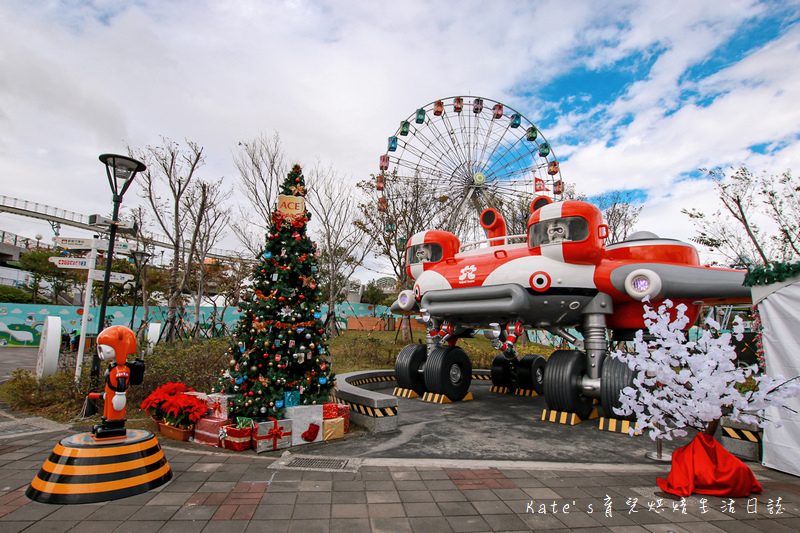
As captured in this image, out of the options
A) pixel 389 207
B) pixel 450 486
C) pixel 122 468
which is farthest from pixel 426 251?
pixel 389 207

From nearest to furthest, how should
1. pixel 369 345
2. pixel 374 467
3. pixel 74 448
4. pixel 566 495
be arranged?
pixel 74 448, pixel 566 495, pixel 374 467, pixel 369 345

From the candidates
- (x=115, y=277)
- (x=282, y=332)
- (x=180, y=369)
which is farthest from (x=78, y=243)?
(x=282, y=332)

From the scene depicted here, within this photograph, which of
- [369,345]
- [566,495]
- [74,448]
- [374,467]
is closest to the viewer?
[74,448]

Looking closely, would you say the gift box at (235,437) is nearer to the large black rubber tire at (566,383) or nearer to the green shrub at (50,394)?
the green shrub at (50,394)

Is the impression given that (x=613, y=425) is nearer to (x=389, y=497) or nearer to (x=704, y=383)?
(x=704, y=383)

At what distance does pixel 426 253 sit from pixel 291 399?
563cm

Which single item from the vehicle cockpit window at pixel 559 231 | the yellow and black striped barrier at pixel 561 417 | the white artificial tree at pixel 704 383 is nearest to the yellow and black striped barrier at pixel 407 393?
the yellow and black striped barrier at pixel 561 417

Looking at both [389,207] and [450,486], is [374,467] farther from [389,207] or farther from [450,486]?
[389,207]

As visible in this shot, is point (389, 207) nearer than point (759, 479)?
No

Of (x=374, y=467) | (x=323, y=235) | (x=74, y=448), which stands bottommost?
(x=374, y=467)

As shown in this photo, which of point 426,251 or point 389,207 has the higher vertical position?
point 389,207

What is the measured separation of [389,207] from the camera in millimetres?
22562

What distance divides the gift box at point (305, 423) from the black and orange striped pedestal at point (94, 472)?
2.06 m

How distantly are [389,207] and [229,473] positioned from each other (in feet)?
60.8
